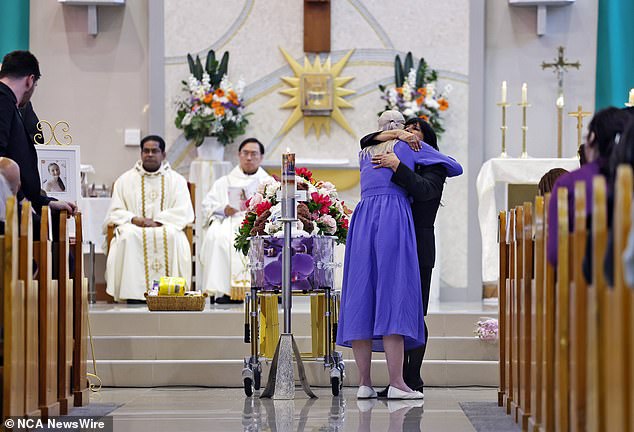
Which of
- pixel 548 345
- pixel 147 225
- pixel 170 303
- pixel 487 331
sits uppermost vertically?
pixel 147 225

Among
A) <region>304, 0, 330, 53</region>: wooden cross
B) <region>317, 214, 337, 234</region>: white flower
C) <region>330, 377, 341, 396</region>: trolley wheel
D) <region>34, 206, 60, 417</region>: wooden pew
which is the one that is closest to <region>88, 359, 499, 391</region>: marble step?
<region>330, 377, 341, 396</region>: trolley wheel

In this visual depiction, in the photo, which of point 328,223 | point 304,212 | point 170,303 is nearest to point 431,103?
point 170,303

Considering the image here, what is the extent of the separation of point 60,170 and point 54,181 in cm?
8

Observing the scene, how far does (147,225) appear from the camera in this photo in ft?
32.2

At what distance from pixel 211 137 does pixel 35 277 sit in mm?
5313

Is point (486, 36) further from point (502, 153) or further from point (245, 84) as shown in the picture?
point (245, 84)

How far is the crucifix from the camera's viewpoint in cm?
1047

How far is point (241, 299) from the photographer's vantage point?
9625 millimetres

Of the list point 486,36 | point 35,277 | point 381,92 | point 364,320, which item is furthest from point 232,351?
point 486,36

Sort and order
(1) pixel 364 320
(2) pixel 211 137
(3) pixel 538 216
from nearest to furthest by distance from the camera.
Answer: (3) pixel 538 216 → (1) pixel 364 320 → (2) pixel 211 137

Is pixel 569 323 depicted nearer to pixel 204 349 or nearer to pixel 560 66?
pixel 204 349

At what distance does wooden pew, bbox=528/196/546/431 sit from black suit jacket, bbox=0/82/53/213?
8.45 feet

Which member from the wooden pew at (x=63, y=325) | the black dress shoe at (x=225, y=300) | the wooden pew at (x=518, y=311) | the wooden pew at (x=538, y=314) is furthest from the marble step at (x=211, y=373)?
the wooden pew at (x=538, y=314)

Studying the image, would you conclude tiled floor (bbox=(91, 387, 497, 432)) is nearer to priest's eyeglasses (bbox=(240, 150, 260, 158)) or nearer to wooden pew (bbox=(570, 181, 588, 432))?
wooden pew (bbox=(570, 181, 588, 432))
